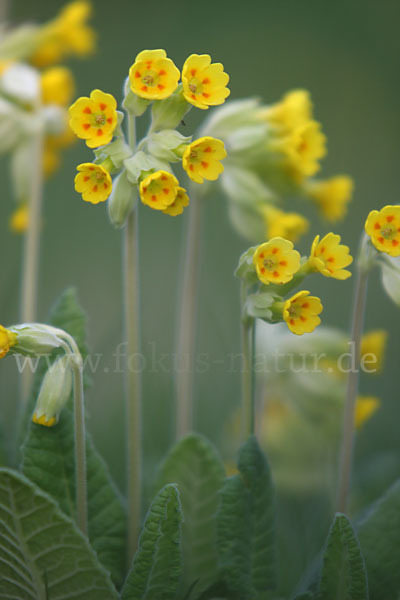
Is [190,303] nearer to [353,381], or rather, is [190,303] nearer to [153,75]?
[353,381]

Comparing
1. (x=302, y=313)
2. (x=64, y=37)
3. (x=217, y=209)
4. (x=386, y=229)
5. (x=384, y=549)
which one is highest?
(x=64, y=37)

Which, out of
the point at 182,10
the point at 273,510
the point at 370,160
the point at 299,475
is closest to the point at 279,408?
the point at 299,475

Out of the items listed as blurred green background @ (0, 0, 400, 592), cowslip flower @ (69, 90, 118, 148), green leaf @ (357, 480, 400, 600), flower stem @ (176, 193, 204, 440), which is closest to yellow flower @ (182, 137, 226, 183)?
cowslip flower @ (69, 90, 118, 148)

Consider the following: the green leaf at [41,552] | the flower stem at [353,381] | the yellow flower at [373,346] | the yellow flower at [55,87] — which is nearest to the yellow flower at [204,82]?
the flower stem at [353,381]

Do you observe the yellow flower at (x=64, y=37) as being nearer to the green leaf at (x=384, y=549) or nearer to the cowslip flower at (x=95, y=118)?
the cowslip flower at (x=95, y=118)

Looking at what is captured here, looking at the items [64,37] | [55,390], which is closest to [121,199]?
[55,390]

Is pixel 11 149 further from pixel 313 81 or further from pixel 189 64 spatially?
pixel 313 81
